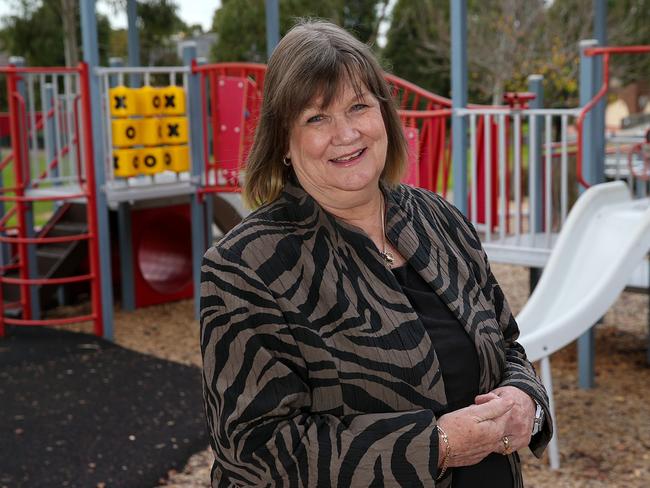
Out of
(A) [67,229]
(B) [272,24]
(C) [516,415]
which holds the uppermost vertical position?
(B) [272,24]

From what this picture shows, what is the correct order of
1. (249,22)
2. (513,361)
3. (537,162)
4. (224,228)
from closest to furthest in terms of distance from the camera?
(513,361) < (537,162) < (224,228) < (249,22)

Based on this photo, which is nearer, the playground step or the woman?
the woman

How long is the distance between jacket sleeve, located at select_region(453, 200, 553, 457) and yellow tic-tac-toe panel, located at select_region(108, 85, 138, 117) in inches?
222

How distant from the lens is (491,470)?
2012mm

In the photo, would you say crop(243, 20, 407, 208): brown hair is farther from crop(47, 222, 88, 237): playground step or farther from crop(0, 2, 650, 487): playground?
crop(47, 222, 88, 237): playground step

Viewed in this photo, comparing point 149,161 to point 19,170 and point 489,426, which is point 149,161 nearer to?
point 19,170

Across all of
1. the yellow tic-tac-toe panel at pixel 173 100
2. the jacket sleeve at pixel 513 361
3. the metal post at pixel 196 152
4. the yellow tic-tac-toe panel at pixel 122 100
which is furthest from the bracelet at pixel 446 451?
the yellow tic-tac-toe panel at pixel 173 100

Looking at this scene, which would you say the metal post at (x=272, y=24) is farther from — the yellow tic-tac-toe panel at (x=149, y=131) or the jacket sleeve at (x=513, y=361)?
the jacket sleeve at (x=513, y=361)

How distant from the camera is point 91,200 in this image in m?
7.28

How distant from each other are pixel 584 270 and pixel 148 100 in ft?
12.9

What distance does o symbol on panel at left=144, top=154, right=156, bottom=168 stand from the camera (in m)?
7.66

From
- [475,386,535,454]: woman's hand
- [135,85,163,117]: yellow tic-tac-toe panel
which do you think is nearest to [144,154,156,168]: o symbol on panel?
[135,85,163,117]: yellow tic-tac-toe panel

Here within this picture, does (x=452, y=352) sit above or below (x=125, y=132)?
below

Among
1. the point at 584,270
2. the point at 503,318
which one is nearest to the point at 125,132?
the point at 584,270
